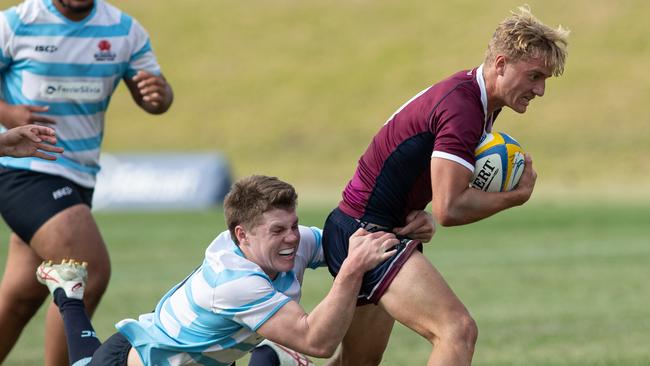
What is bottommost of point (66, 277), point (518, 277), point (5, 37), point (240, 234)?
point (518, 277)

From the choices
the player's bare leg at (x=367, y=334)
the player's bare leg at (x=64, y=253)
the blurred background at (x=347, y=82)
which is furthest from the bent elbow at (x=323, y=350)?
the blurred background at (x=347, y=82)

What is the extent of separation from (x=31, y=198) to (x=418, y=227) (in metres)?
2.43

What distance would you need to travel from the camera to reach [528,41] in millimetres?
5824

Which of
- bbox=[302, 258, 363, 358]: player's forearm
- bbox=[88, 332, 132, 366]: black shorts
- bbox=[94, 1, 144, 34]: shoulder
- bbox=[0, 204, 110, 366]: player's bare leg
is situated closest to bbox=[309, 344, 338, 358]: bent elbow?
bbox=[302, 258, 363, 358]: player's forearm

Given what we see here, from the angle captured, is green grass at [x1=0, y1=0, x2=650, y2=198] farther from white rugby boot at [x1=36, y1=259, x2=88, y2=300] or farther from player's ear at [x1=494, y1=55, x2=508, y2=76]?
player's ear at [x1=494, y1=55, x2=508, y2=76]

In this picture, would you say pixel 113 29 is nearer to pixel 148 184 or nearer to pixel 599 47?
pixel 148 184

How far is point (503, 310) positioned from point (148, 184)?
14.4 m

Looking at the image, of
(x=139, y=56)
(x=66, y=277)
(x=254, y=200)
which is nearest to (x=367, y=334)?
(x=254, y=200)

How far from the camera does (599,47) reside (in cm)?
3909

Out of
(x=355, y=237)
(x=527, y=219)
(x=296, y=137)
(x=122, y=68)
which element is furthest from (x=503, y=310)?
(x=296, y=137)

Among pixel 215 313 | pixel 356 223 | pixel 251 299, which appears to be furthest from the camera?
pixel 356 223

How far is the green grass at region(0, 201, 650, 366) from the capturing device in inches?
348

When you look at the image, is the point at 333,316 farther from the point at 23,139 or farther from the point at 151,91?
the point at 151,91

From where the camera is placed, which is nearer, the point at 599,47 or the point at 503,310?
the point at 503,310
